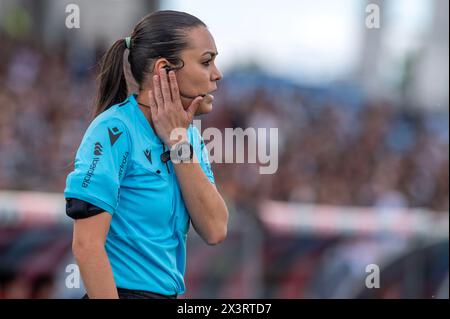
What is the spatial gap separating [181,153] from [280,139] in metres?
10.9

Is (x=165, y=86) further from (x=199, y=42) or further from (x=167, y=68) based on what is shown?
(x=199, y=42)

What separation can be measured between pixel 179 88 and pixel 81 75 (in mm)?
11014

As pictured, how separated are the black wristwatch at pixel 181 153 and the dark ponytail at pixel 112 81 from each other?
15.1 inches

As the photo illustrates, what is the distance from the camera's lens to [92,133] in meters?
3.13

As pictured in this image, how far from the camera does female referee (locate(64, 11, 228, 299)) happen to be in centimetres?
305

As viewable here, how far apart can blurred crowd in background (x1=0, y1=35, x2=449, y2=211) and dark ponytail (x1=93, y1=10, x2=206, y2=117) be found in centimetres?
Result: 606

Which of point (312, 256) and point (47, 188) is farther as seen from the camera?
point (47, 188)

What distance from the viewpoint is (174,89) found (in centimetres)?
325

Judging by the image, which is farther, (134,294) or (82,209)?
(134,294)

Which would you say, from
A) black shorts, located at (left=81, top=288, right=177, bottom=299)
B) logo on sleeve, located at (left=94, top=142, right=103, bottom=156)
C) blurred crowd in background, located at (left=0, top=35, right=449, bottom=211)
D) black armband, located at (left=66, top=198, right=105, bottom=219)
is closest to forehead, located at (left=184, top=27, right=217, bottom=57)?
logo on sleeve, located at (left=94, top=142, right=103, bottom=156)

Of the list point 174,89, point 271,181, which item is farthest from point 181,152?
point 271,181

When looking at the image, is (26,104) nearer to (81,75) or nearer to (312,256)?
(81,75)

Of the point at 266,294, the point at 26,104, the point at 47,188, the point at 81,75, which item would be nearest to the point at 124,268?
the point at 266,294

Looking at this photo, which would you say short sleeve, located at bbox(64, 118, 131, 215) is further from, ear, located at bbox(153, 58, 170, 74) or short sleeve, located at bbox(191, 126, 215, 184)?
short sleeve, located at bbox(191, 126, 215, 184)
